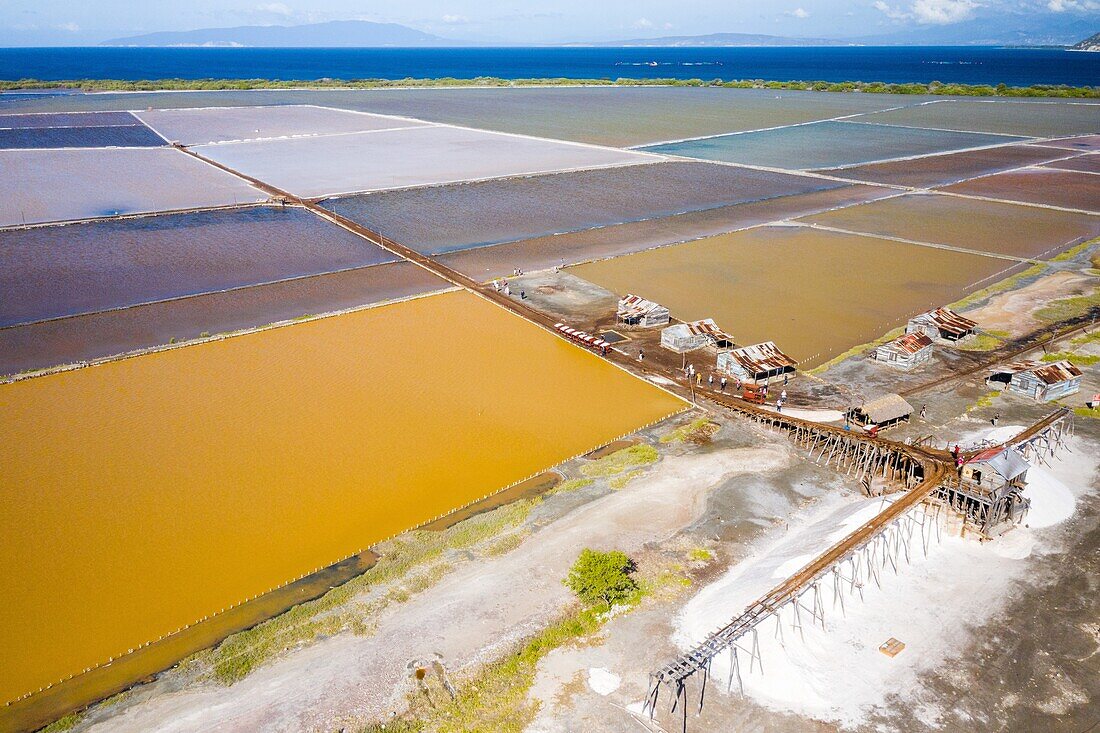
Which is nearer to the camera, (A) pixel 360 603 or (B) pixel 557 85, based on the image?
(A) pixel 360 603

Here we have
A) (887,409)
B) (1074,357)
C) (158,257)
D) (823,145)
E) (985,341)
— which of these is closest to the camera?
(887,409)

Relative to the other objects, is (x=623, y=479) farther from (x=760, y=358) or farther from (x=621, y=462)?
(x=760, y=358)

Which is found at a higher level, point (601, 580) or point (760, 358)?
point (760, 358)

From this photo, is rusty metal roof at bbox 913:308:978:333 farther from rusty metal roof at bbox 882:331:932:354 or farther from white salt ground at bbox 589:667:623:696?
white salt ground at bbox 589:667:623:696

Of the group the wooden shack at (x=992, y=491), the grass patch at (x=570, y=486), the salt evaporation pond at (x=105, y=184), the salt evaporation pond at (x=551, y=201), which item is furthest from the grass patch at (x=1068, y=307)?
the salt evaporation pond at (x=105, y=184)

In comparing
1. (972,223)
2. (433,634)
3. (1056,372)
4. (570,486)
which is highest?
(972,223)

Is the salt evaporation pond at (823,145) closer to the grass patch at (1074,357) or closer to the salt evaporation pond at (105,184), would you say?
the grass patch at (1074,357)

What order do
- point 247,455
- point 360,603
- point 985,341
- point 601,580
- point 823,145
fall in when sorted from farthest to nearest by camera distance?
1. point 823,145
2. point 985,341
3. point 247,455
4. point 360,603
5. point 601,580

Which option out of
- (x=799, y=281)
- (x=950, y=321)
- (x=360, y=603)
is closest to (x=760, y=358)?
(x=950, y=321)
